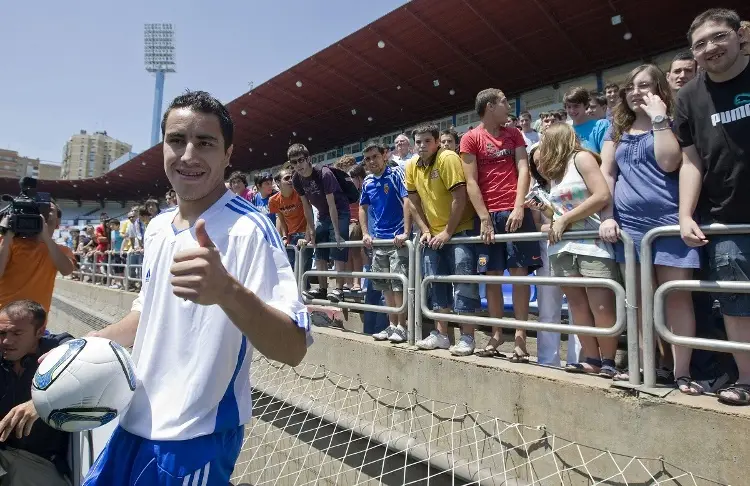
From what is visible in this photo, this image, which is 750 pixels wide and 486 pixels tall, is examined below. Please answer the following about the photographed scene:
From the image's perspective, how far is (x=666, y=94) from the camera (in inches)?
109

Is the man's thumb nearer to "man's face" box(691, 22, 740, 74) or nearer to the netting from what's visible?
the netting

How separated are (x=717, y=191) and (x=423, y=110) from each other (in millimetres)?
17617

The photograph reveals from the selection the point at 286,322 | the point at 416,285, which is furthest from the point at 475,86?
the point at 286,322

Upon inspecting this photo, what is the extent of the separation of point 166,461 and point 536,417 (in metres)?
2.15

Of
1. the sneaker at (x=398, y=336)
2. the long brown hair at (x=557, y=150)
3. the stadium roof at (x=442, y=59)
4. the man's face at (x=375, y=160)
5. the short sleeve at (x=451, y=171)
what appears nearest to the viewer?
the long brown hair at (x=557, y=150)

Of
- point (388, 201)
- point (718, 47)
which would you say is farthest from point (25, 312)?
point (718, 47)

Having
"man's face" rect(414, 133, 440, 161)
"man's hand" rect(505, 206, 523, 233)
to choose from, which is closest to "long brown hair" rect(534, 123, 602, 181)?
"man's hand" rect(505, 206, 523, 233)

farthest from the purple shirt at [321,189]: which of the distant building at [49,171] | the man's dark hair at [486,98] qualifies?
the distant building at [49,171]

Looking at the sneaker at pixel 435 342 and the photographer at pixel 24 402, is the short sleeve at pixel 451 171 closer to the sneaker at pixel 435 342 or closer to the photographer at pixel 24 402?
the sneaker at pixel 435 342

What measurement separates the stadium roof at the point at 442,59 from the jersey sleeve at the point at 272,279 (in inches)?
536

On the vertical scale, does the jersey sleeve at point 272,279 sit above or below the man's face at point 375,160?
below

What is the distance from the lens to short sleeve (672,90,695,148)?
246cm

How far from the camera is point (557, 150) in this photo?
3.21 metres

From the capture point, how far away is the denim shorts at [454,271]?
3.58m
